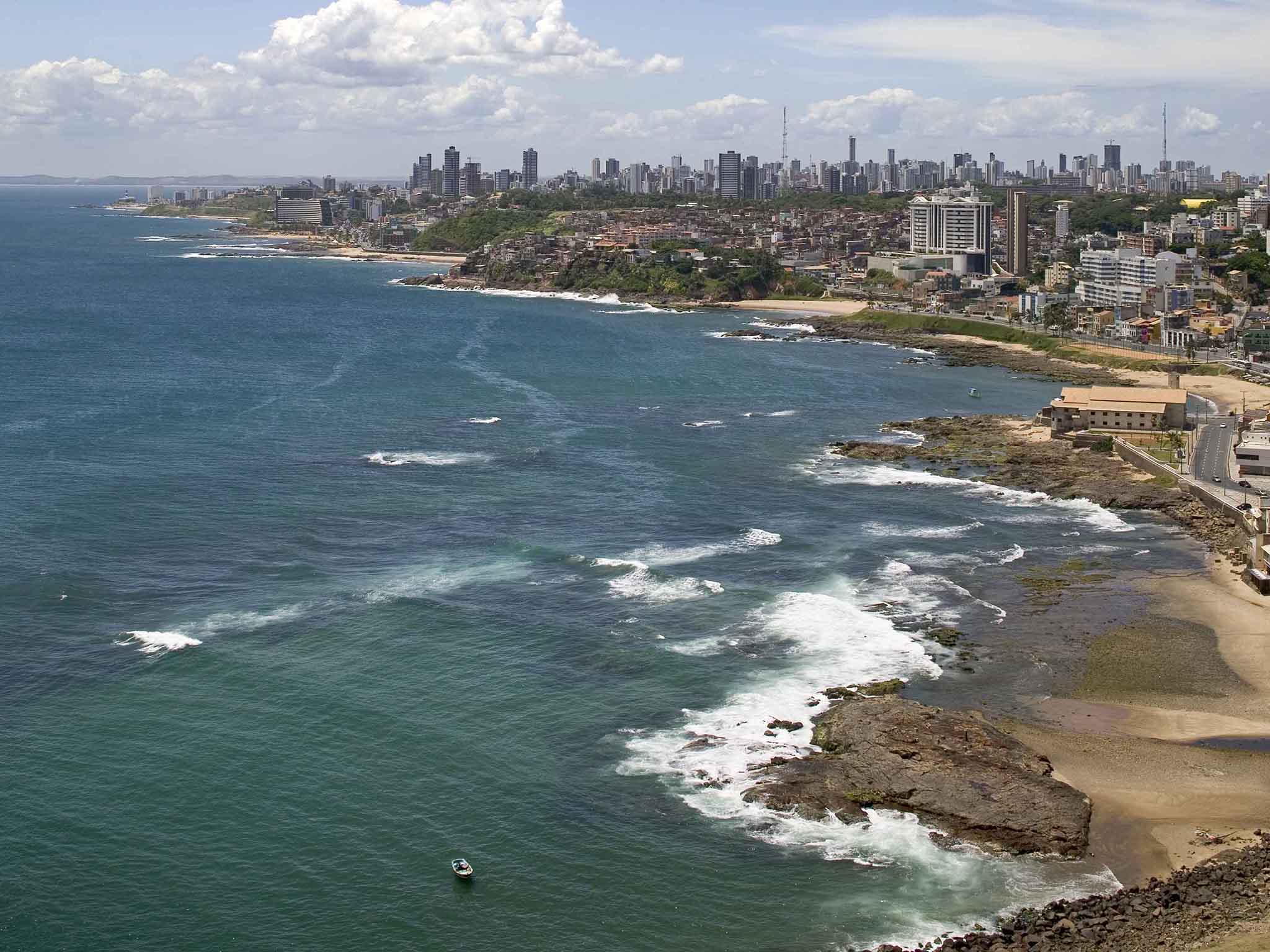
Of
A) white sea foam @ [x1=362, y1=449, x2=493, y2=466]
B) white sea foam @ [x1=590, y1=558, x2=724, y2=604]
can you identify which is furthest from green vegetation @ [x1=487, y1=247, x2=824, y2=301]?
white sea foam @ [x1=590, y1=558, x2=724, y2=604]

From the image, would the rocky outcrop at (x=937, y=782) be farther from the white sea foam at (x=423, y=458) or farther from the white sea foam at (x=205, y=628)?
the white sea foam at (x=423, y=458)

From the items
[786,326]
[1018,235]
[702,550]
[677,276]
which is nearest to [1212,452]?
[702,550]

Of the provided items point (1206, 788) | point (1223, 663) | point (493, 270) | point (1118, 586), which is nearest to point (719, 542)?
point (1118, 586)

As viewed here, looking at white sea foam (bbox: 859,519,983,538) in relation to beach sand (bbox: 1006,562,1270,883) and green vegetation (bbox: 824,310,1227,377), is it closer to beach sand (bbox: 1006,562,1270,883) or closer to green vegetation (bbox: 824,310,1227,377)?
beach sand (bbox: 1006,562,1270,883)

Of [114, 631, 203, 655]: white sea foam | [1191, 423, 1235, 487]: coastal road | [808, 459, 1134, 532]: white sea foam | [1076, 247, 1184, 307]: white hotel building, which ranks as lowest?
[114, 631, 203, 655]: white sea foam

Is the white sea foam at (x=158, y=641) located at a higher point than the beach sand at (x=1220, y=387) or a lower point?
lower

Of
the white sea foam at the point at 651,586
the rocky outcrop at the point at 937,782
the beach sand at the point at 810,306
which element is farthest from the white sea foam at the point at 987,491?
the beach sand at the point at 810,306
